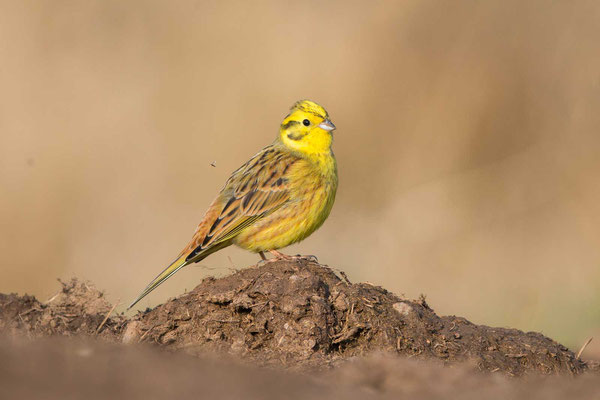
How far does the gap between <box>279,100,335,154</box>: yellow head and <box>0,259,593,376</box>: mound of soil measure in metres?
1.78

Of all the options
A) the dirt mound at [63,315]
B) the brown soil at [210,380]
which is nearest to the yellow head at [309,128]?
the dirt mound at [63,315]

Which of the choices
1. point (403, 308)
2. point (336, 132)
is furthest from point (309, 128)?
point (336, 132)

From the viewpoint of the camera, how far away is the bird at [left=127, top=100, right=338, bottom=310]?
7.98 meters

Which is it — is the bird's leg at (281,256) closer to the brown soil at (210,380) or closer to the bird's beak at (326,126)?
the bird's beak at (326,126)

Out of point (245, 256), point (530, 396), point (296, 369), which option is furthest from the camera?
point (245, 256)

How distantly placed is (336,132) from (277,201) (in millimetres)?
6255

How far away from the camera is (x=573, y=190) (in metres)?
13.7

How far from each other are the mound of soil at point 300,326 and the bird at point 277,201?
3.21ft

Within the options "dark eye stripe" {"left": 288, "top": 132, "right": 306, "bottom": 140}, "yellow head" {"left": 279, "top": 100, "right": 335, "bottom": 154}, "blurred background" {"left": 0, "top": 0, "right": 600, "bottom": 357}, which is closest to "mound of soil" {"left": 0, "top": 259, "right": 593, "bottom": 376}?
"yellow head" {"left": 279, "top": 100, "right": 335, "bottom": 154}

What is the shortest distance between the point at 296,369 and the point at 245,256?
794 centimetres

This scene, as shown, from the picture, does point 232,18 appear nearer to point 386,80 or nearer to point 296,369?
point 386,80

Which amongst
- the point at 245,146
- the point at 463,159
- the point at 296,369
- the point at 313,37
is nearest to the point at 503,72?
the point at 463,159

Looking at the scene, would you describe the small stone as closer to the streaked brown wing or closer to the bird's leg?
the bird's leg

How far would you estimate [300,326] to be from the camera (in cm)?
621
